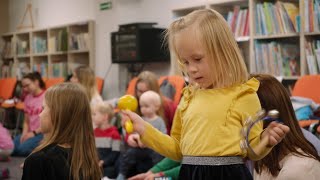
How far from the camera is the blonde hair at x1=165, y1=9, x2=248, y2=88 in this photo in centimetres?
139

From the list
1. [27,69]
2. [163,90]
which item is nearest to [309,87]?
[163,90]

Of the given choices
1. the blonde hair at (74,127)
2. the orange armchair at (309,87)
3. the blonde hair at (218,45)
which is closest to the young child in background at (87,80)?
the orange armchair at (309,87)

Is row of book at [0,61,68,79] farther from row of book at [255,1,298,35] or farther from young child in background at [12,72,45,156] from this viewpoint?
row of book at [255,1,298,35]

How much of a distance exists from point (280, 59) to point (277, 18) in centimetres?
37

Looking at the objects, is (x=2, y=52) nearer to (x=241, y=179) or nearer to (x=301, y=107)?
(x=301, y=107)

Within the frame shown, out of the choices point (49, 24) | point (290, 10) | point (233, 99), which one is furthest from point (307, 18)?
point (49, 24)

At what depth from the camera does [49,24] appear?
27.9ft

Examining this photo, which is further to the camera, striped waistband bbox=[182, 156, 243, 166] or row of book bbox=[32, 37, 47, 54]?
row of book bbox=[32, 37, 47, 54]

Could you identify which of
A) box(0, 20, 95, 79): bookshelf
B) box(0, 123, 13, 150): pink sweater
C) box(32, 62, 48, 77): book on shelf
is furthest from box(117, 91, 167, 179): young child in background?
box(32, 62, 48, 77): book on shelf

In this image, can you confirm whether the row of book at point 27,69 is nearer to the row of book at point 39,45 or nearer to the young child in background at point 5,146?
the row of book at point 39,45

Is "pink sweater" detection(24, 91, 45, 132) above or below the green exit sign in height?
below

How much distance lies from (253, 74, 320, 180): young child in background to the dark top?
29.7 inches

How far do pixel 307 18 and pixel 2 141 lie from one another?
3.19 metres

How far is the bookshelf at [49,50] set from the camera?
24.3ft
